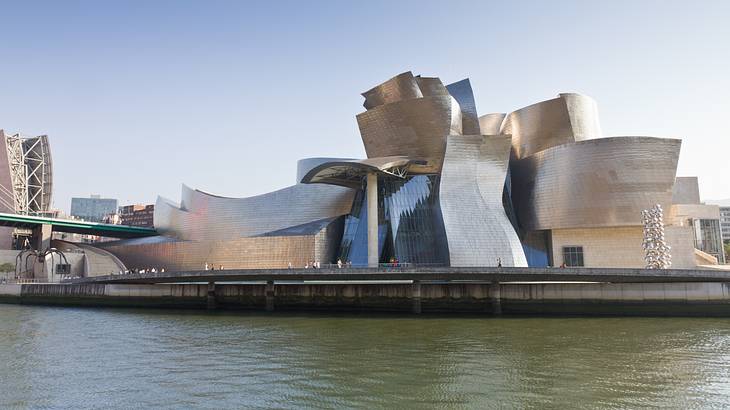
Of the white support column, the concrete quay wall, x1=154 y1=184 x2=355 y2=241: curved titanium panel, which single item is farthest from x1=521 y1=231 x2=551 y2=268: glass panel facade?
the concrete quay wall

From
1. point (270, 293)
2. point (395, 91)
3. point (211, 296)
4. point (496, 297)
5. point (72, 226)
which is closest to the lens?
point (496, 297)

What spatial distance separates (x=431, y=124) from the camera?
4147 centimetres

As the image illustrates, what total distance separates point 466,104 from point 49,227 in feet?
156

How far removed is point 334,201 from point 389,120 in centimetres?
1000

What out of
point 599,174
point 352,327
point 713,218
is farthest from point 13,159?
point 713,218

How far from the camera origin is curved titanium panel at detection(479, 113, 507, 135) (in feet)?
172

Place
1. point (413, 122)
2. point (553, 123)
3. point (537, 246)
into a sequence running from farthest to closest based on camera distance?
point (537, 246), point (553, 123), point (413, 122)

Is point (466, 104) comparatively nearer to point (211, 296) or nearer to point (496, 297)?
point (496, 297)

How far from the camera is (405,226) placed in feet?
137

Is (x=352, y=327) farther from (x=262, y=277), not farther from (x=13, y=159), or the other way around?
(x=13, y=159)

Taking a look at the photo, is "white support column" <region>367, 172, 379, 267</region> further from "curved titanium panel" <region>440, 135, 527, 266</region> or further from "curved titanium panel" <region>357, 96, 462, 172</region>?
"curved titanium panel" <region>440, 135, 527, 266</region>

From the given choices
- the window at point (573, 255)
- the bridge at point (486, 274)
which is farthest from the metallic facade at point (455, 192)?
the bridge at point (486, 274)

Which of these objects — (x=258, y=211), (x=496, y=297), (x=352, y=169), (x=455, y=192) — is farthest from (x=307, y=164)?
(x=496, y=297)

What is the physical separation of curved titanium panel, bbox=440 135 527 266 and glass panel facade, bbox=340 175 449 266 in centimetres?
166
